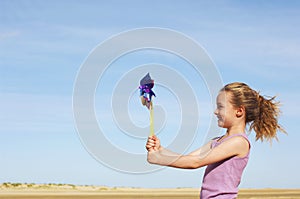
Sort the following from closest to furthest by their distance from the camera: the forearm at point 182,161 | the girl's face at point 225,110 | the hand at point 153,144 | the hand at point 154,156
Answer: the forearm at point 182,161, the hand at point 154,156, the hand at point 153,144, the girl's face at point 225,110

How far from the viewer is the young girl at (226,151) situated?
6055 millimetres

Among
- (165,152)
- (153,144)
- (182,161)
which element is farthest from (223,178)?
(153,144)

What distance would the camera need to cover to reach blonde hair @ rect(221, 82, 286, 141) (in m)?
6.39

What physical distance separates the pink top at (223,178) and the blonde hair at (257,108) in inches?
15.6

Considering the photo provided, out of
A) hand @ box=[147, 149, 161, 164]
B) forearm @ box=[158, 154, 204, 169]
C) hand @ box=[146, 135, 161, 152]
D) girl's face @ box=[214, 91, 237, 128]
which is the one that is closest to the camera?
forearm @ box=[158, 154, 204, 169]

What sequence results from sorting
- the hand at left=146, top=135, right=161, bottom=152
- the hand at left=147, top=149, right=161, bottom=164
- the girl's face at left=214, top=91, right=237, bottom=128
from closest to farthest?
1. the hand at left=147, top=149, right=161, bottom=164
2. the hand at left=146, top=135, right=161, bottom=152
3. the girl's face at left=214, top=91, right=237, bottom=128

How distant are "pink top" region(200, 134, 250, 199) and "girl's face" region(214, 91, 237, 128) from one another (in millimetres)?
201

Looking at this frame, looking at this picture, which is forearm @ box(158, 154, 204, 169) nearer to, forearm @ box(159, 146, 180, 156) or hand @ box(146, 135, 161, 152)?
forearm @ box(159, 146, 180, 156)

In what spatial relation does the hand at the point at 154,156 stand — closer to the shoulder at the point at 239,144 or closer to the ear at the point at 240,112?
the shoulder at the point at 239,144

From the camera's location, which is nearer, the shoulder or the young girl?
the young girl

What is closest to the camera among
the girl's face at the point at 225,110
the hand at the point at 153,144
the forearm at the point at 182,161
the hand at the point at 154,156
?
the forearm at the point at 182,161

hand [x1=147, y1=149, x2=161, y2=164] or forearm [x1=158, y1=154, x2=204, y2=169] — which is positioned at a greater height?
hand [x1=147, y1=149, x2=161, y2=164]

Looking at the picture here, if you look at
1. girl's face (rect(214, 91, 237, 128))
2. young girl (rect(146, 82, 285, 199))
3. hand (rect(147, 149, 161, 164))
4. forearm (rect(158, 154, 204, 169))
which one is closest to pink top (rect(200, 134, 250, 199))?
young girl (rect(146, 82, 285, 199))

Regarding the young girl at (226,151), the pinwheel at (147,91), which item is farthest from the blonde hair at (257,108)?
the pinwheel at (147,91)
